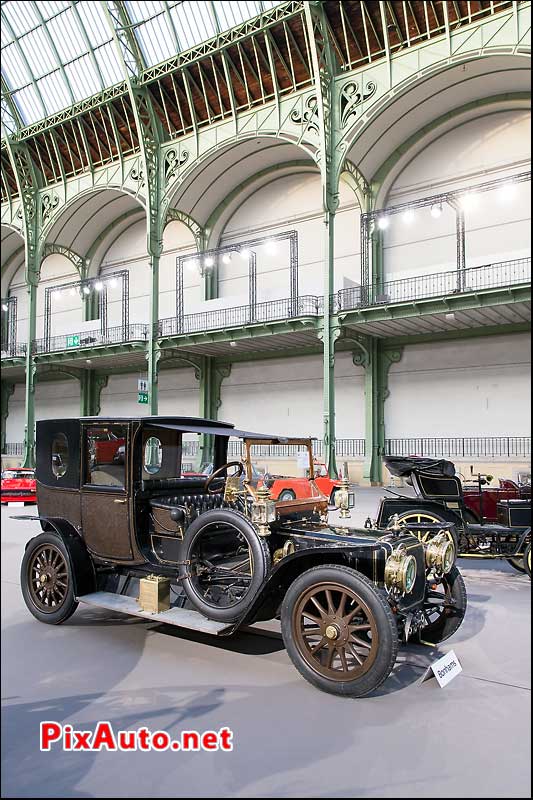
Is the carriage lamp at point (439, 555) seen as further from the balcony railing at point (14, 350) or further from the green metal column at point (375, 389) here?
the balcony railing at point (14, 350)

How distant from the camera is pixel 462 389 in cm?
2053

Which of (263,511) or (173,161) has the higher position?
(173,161)

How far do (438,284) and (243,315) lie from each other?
7907mm

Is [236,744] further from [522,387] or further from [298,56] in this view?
[298,56]

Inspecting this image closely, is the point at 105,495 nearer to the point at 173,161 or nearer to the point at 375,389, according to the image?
the point at 375,389

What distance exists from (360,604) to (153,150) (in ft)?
76.3

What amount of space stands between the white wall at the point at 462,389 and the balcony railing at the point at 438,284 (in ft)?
6.29

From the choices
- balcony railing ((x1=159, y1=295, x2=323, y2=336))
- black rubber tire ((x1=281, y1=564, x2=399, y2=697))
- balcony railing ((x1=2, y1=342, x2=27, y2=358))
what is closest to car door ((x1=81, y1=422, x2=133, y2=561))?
black rubber tire ((x1=281, y1=564, x2=399, y2=697))

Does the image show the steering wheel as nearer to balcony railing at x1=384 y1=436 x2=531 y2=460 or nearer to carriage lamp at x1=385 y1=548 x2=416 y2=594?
carriage lamp at x1=385 y1=548 x2=416 y2=594

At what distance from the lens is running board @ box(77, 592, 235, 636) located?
4438mm

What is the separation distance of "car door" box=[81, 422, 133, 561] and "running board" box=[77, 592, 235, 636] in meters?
0.35

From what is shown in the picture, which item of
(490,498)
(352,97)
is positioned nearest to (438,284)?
(352,97)

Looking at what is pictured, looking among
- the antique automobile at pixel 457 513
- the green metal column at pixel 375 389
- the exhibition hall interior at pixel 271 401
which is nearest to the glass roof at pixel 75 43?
the exhibition hall interior at pixel 271 401

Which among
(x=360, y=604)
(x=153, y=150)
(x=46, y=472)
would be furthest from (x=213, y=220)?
(x=360, y=604)
